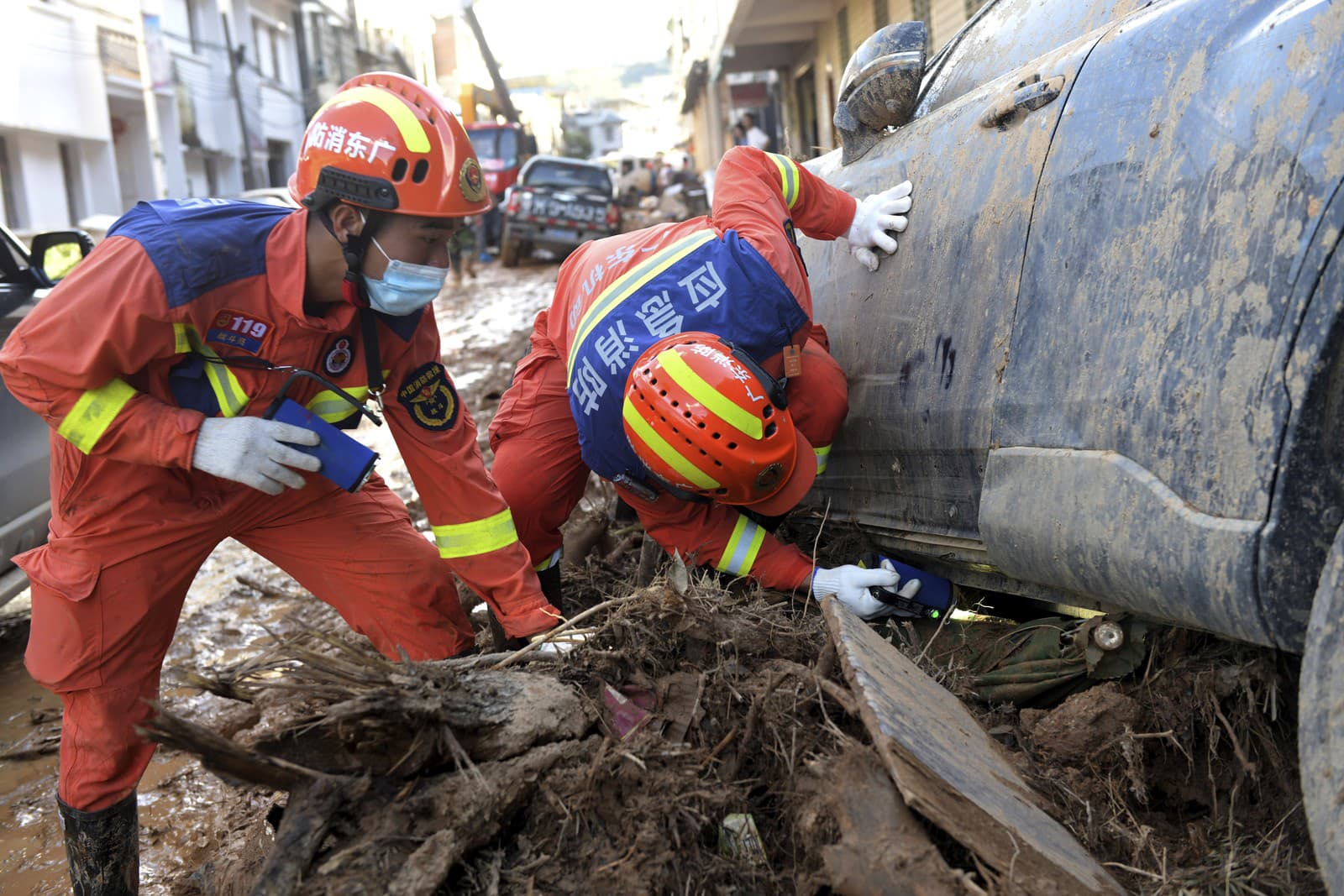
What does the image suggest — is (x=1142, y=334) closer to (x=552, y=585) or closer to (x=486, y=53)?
(x=552, y=585)

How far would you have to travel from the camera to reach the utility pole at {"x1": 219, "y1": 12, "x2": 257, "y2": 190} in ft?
87.3

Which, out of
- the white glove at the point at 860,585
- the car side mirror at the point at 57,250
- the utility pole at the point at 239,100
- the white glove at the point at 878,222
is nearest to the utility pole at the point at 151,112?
the utility pole at the point at 239,100

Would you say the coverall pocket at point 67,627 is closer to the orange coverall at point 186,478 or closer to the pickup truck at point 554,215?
the orange coverall at point 186,478

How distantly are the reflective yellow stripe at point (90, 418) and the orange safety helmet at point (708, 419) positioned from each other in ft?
4.03

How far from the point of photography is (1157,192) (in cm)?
184

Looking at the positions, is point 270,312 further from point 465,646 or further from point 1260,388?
point 1260,388

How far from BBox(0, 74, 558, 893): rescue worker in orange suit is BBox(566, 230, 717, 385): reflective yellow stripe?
1.42 feet

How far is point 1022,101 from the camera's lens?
228 centimetres

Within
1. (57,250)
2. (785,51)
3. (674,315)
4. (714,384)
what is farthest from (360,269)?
(785,51)

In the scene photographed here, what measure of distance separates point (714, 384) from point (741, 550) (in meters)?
0.59

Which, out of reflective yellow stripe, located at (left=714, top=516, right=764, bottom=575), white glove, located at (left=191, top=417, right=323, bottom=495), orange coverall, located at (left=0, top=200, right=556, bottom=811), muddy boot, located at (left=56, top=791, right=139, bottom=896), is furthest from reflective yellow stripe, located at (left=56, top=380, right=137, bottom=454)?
reflective yellow stripe, located at (left=714, top=516, right=764, bottom=575)

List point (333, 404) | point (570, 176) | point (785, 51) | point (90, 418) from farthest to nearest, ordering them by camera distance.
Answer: point (785, 51) → point (570, 176) → point (333, 404) → point (90, 418)

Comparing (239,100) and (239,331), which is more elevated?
(239,100)

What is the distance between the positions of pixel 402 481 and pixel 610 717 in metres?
4.22
